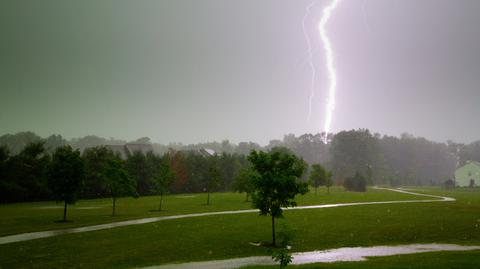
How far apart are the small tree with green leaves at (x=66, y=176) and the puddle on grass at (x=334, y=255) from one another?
992 inches

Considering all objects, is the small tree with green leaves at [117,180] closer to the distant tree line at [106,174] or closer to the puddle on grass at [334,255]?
the distant tree line at [106,174]

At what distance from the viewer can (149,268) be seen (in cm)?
1812

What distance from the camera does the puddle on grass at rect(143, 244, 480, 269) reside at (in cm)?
1867

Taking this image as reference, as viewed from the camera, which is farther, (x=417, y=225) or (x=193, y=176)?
(x=193, y=176)

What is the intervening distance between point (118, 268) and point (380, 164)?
15453 centimetres

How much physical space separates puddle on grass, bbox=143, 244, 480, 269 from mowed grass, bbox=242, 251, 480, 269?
1.22m

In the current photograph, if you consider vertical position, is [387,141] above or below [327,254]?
above

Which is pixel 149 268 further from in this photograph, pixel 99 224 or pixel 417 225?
pixel 417 225

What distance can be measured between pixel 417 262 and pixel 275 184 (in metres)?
9.93

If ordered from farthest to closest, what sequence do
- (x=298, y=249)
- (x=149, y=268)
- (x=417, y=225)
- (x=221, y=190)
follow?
(x=221, y=190), (x=417, y=225), (x=298, y=249), (x=149, y=268)

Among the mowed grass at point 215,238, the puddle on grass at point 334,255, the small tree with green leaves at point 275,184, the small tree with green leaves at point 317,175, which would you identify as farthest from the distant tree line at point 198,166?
the puddle on grass at point 334,255

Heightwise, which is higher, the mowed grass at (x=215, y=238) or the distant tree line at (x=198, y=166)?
the distant tree line at (x=198, y=166)

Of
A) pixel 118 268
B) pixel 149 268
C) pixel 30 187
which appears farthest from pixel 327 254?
pixel 30 187

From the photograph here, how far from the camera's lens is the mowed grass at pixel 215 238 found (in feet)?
68.2
